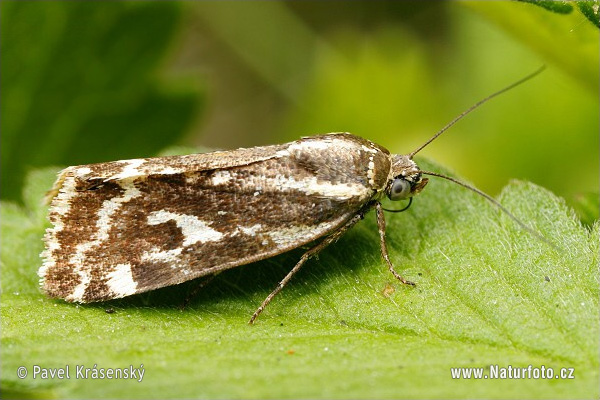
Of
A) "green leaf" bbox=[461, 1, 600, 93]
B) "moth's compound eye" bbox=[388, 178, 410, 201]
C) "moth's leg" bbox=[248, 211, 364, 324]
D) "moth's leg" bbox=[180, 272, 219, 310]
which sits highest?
"green leaf" bbox=[461, 1, 600, 93]

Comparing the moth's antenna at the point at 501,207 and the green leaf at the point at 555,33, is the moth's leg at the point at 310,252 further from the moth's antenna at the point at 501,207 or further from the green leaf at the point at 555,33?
the green leaf at the point at 555,33

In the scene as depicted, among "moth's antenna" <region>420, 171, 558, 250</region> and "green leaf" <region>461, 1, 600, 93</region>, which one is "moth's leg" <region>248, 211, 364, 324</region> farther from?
"green leaf" <region>461, 1, 600, 93</region>

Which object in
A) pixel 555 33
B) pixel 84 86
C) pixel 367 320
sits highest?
pixel 555 33

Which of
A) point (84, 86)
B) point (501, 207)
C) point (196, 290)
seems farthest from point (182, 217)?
point (84, 86)

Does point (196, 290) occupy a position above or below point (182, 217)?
below

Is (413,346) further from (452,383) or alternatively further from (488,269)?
(488,269)

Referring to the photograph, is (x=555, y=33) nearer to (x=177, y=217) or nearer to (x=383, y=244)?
(x=383, y=244)

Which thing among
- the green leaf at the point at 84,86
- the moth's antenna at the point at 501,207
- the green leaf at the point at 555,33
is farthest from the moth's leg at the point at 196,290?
the green leaf at the point at 84,86

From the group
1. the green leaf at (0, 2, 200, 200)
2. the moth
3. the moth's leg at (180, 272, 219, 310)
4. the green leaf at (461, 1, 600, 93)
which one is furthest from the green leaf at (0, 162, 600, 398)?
the green leaf at (0, 2, 200, 200)
